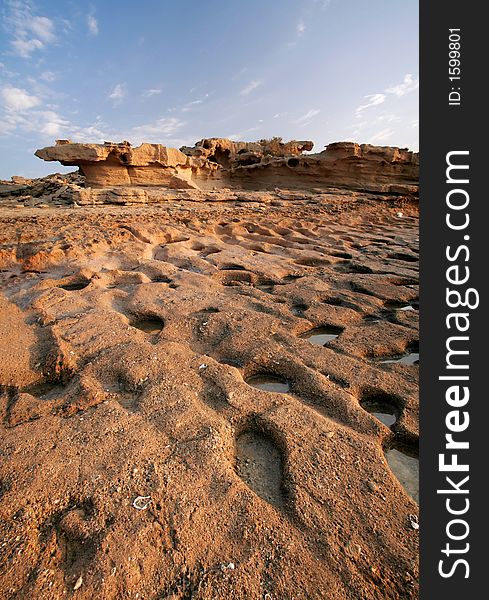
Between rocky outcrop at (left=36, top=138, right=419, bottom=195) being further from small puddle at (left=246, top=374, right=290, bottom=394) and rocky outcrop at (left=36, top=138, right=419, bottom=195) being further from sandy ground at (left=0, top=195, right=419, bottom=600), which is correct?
small puddle at (left=246, top=374, right=290, bottom=394)

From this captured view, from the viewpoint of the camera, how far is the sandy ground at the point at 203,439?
0.96 meters

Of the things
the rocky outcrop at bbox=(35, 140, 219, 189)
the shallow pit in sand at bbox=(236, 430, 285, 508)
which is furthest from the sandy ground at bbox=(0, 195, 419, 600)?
the rocky outcrop at bbox=(35, 140, 219, 189)

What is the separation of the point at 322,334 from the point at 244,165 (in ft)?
52.5

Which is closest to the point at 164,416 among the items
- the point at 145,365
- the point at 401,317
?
the point at 145,365

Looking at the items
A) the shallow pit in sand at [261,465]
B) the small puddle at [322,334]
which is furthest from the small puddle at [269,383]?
the small puddle at [322,334]

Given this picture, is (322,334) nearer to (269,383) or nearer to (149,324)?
(269,383)

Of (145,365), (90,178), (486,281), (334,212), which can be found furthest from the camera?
(90,178)

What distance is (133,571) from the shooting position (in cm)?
93

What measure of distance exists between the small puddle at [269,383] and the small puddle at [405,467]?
1.96 feet

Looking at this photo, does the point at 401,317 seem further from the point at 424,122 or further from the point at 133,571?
the point at 133,571

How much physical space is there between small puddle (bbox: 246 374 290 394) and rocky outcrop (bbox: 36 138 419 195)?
10203 millimetres

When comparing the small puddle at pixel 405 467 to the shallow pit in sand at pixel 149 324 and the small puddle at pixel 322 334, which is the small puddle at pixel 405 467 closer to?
the small puddle at pixel 322 334

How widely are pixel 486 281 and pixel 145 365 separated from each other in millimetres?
1640

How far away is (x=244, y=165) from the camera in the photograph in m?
16.9
